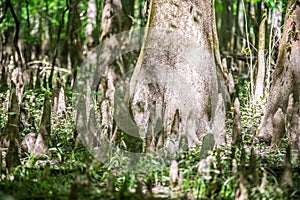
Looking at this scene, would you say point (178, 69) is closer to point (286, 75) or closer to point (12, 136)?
point (286, 75)

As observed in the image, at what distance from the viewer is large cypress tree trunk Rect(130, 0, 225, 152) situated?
16.1ft

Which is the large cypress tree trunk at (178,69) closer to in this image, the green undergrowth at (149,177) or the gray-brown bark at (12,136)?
the green undergrowth at (149,177)

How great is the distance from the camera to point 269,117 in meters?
4.97

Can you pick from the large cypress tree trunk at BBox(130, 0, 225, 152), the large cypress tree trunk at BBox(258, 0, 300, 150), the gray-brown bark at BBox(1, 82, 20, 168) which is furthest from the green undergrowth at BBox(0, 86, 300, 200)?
the large cypress tree trunk at BBox(130, 0, 225, 152)

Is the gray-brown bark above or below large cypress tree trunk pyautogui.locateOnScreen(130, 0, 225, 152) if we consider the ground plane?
below

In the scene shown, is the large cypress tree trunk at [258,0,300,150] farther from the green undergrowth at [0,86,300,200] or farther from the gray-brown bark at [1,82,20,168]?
the gray-brown bark at [1,82,20,168]

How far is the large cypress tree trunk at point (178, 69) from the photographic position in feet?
16.1

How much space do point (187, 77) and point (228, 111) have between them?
109cm

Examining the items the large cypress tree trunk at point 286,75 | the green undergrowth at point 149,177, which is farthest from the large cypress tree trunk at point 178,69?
the green undergrowth at point 149,177

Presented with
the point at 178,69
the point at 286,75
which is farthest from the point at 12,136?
the point at 286,75

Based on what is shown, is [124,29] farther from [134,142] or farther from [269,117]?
[134,142]

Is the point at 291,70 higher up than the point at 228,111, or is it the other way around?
the point at 291,70

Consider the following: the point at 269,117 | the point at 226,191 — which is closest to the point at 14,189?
the point at 226,191

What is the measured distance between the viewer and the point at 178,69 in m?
5.04
